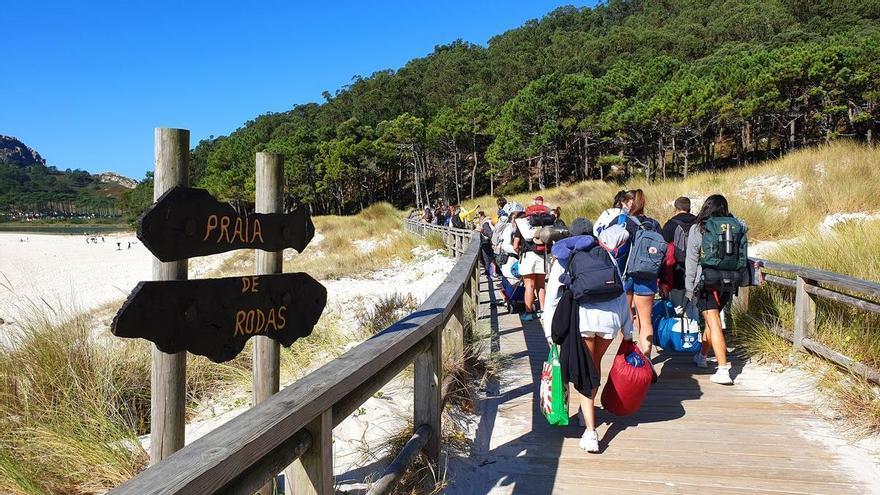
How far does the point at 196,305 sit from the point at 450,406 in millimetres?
2778

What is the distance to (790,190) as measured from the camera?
14789mm

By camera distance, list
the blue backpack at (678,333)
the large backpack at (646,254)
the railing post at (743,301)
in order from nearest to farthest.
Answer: the large backpack at (646,254)
the blue backpack at (678,333)
the railing post at (743,301)

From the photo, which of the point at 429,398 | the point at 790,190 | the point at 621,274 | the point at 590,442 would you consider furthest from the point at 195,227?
the point at 790,190

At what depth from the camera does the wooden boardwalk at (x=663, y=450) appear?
11.1 ft

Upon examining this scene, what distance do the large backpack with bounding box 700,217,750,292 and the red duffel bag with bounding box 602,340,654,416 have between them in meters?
1.51

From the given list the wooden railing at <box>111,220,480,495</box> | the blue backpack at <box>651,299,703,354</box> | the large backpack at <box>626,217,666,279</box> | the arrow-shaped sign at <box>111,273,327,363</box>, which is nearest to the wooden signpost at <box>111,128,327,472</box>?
the arrow-shaped sign at <box>111,273,327,363</box>

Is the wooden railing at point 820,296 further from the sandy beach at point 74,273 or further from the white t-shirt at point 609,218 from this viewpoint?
the sandy beach at point 74,273

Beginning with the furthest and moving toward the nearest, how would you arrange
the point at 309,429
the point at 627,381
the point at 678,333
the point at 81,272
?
the point at 81,272 < the point at 678,333 < the point at 627,381 < the point at 309,429

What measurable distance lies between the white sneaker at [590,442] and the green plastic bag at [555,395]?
0.16 meters

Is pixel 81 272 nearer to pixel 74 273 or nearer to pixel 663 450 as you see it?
pixel 74 273

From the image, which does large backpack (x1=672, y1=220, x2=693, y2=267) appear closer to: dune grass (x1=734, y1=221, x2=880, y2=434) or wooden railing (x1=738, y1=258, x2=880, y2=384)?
wooden railing (x1=738, y1=258, x2=880, y2=384)

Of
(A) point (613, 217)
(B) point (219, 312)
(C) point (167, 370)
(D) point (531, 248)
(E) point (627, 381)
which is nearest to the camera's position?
(B) point (219, 312)

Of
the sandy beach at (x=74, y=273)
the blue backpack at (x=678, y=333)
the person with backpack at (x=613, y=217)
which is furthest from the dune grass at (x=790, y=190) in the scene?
the sandy beach at (x=74, y=273)

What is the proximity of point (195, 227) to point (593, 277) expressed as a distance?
8.81 ft
